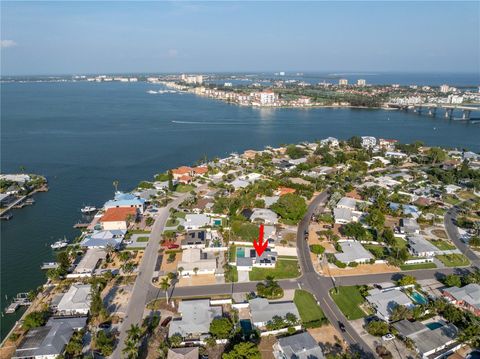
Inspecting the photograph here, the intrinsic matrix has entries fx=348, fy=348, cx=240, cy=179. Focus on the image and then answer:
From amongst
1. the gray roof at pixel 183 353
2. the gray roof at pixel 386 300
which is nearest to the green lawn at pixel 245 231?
the gray roof at pixel 386 300

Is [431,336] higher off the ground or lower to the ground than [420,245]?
lower

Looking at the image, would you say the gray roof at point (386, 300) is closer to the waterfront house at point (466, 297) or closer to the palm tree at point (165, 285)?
the waterfront house at point (466, 297)

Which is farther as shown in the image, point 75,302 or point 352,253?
point 352,253

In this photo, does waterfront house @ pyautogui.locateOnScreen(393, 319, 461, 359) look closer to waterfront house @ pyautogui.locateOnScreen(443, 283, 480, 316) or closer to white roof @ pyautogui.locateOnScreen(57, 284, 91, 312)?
waterfront house @ pyautogui.locateOnScreen(443, 283, 480, 316)

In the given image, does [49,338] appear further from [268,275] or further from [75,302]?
[268,275]


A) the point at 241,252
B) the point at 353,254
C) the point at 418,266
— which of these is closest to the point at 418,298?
the point at 418,266

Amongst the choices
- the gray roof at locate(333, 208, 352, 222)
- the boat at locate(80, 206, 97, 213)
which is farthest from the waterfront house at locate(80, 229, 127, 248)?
the gray roof at locate(333, 208, 352, 222)

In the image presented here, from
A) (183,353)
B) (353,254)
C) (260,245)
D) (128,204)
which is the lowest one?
(353,254)

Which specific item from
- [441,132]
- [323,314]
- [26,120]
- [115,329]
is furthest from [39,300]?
[441,132]

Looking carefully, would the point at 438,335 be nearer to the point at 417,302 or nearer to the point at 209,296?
the point at 417,302
